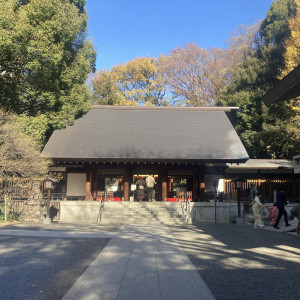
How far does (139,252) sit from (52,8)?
15.4m

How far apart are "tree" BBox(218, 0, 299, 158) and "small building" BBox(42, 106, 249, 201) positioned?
483cm

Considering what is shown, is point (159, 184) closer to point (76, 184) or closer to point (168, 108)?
point (76, 184)

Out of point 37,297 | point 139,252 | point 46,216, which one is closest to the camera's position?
point 37,297

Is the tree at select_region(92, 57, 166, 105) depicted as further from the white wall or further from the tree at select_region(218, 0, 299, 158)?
the white wall

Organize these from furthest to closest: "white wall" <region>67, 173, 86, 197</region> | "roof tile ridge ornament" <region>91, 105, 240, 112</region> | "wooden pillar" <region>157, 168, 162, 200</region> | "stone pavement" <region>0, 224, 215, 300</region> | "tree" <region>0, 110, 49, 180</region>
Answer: "roof tile ridge ornament" <region>91, 105, 240, 112</region> → "white wall" <region>67, 173, 86, 197</region> → "wooden pillar" <region>157, 168, 162, 200</region> → "tree" <region>0, 110, 49, 180</region> → "stone pavement" <region>0, 224, 215, 300</region>

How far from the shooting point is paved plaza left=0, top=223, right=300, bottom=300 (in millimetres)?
4160

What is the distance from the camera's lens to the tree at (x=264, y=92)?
2218cm

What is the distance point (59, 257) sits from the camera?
6270 millimetres

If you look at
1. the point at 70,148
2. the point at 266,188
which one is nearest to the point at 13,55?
the point at 70,148

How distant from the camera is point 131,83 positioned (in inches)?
1363

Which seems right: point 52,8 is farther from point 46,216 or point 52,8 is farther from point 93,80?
point 93,80

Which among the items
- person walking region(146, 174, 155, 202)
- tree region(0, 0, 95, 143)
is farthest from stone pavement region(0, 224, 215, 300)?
tree region(0, 0, 95, 143)

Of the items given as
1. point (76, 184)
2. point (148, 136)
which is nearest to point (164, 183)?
point (148, 136)

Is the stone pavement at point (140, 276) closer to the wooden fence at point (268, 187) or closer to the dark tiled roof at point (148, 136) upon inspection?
the dark tiled roof at point (148, 136)
